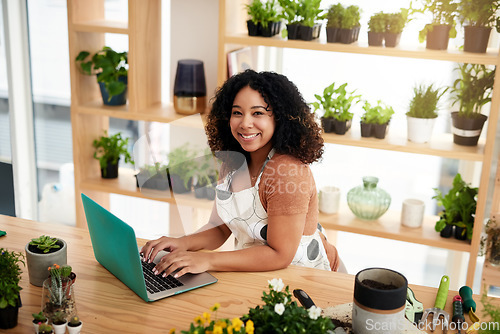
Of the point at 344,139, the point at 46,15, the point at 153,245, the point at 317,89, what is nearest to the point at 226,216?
the point at 153,245

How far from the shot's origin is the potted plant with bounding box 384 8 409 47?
246cm

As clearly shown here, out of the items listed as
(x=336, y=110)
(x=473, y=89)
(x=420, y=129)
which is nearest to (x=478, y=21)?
(x=473, y=89)

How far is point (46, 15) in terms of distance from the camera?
3.42 m

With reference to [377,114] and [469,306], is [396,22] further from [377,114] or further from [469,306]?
[469,306]

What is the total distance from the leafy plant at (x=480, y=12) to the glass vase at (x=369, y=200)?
84 cm

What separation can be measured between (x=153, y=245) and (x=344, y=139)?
1242 millimetres

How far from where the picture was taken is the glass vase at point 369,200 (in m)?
2.76

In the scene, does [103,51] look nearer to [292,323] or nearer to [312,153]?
[312,153]

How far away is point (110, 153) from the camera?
3.09 meters

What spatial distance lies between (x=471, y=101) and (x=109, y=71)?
175 cm

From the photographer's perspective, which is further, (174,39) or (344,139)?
(174,39)

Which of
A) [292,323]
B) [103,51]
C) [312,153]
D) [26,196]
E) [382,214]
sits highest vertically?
[103,51]

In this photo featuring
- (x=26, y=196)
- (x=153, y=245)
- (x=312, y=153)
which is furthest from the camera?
(x=26, y=196)

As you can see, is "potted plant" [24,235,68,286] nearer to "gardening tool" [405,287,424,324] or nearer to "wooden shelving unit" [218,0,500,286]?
"gardening tool" [405,287,424,324]
